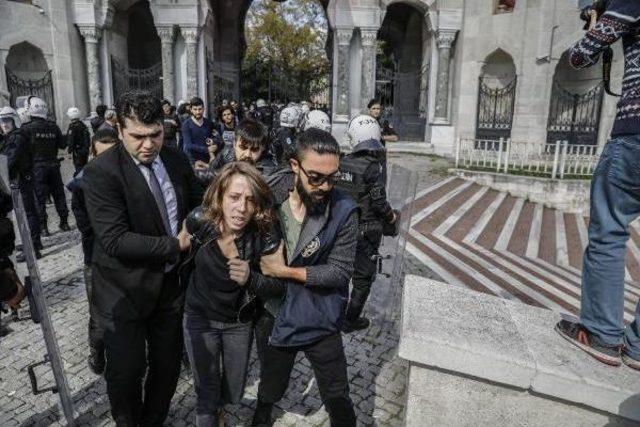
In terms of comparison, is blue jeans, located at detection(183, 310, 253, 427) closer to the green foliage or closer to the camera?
the camera

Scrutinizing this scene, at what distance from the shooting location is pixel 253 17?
31312mm

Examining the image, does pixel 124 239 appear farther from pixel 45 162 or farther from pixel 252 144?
pixel 45 162

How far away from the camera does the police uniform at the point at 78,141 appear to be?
824cm

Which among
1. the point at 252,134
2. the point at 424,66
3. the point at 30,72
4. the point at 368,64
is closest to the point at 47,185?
the point at 252,134

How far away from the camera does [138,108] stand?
90.4 inches

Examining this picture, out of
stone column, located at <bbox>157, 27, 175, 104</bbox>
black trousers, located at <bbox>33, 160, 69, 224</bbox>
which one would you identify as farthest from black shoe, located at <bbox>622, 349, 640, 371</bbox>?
stone column, located at <bbox>157, 27, 175, 104</bbox>

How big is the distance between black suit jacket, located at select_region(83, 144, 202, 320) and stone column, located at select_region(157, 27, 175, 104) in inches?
592

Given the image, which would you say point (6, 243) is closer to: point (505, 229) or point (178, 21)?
point (505, 229)

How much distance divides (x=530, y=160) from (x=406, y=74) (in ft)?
24.2

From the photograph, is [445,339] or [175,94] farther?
[175,94]

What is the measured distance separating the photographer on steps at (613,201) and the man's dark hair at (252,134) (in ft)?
7.13

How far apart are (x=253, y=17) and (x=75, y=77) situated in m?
18.0

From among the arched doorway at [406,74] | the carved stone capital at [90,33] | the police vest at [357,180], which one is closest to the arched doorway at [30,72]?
the carved stone capital at [90,33]

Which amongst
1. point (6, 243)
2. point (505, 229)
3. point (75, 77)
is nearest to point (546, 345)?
point (6, 243)
